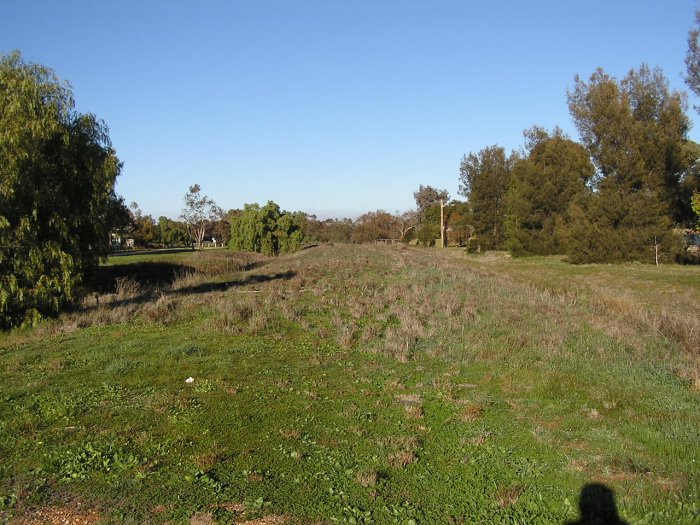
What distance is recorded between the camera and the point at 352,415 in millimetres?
7105

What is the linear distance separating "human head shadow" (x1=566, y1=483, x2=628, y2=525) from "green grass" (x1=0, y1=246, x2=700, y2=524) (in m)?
0.09

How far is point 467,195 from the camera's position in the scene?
57188 mm

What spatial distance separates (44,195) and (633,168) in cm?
3244

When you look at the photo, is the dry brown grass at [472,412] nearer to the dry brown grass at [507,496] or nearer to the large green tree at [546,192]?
the dry brown grass at [507,496]

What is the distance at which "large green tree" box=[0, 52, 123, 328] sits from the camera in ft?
41.8

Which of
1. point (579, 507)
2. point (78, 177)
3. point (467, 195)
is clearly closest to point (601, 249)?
point (467, 195)

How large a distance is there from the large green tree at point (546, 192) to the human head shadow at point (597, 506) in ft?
134

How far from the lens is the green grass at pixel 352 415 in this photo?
15.9 feet

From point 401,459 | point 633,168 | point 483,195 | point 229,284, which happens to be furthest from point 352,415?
point 483,195

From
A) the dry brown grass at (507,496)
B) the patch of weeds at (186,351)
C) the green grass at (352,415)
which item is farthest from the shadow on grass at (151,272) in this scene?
the dry brown grass at (507,496)

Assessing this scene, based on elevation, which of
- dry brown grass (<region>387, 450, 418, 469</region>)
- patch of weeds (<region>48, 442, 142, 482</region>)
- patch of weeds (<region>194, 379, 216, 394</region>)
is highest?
patch of weeds (<region>194, 379, 216, 394</region>)

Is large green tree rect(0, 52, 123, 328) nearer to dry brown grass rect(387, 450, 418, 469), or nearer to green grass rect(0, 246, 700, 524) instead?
green grass rect(0, 246, 700, 524)

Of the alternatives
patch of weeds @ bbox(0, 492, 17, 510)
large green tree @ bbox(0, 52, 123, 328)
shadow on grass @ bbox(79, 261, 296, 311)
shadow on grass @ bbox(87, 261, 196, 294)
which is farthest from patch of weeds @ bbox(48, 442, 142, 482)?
shadow on grass @ bbox(87, 261, 196, 294)

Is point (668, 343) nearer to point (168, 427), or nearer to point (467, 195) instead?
point (168, 427)
